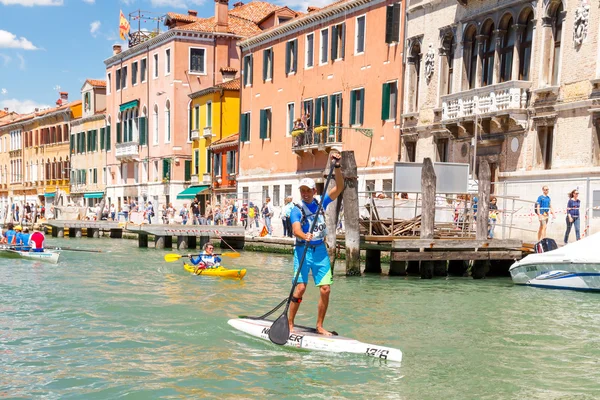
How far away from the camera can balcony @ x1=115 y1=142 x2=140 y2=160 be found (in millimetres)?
55094

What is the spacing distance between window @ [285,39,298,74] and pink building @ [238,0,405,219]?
5cm

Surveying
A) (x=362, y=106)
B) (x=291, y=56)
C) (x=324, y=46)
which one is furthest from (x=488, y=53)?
(x=291, y=56)

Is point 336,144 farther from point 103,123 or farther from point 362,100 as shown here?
point 103,123

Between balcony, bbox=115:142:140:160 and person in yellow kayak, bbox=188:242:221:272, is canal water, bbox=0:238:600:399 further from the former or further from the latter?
balcony, bbox=115:142:140:160

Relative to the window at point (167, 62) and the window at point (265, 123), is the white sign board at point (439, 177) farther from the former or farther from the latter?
the window at point (167, 62)

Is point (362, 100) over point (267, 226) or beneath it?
over

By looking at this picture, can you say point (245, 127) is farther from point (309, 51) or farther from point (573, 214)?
point (573, 214)

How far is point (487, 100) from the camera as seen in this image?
25.8 meters

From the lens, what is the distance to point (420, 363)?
Result: 9289mm

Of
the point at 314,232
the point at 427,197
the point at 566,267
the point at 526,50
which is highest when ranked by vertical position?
the point at 526,50

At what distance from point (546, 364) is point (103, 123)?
5524 centimetres

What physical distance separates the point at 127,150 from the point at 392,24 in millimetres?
29419

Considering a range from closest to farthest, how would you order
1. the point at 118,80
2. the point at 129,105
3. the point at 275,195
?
1. the point at 275,195
2. the point at 129,105
3. the point at 118,80

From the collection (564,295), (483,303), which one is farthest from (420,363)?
(564,295)
